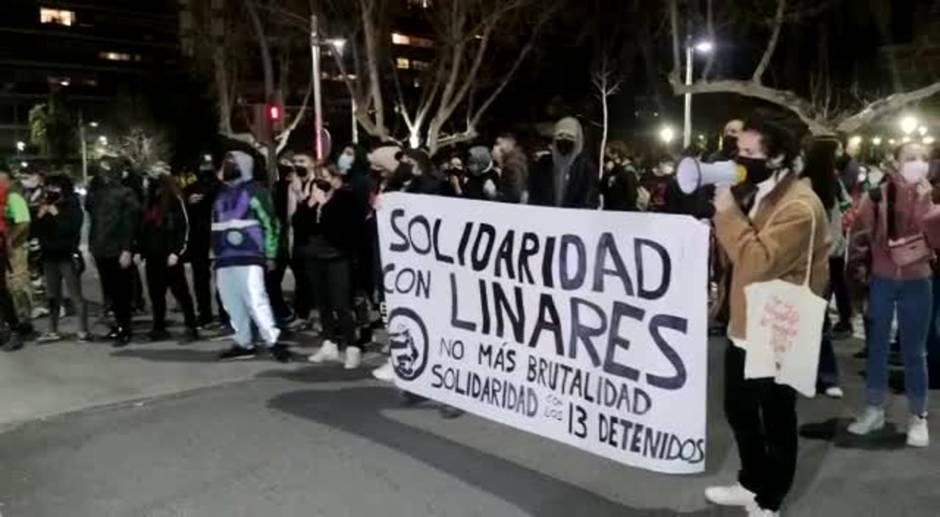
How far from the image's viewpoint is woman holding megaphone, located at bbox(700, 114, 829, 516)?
4.28 metres

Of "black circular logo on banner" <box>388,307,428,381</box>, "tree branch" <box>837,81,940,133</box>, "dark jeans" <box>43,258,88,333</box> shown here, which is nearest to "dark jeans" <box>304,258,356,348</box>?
"black circular logo on banner" <box>388,307,428,381</box>

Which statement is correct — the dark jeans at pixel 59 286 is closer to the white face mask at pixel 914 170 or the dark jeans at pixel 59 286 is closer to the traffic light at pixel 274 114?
the white face mask at pixel 914 170

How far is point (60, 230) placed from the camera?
9570 mm

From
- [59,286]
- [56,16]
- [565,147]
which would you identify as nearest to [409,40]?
[56,16]

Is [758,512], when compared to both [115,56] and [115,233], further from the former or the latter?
[115,56]

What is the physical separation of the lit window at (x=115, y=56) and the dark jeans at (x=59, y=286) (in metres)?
102

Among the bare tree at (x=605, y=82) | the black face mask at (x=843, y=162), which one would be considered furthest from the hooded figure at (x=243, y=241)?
the bare tree at (x=605, y=82)

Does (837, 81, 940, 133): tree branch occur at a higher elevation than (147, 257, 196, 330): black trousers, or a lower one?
higher

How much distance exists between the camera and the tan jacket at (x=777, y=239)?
4258 millimetres

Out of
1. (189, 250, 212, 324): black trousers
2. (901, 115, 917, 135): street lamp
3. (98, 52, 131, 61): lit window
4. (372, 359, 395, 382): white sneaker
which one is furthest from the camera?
(98, 52, 131, 61): lit window

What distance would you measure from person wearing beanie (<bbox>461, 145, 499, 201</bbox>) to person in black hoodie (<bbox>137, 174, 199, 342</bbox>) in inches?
116

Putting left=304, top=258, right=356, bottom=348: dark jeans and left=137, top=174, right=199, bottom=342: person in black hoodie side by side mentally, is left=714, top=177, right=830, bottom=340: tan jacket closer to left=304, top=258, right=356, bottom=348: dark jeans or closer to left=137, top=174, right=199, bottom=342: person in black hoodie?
left=304, top=258, right=356, bottom=348: dark jeans

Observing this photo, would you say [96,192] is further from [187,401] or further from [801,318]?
[801,318]

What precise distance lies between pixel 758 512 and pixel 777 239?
1.29 metres
